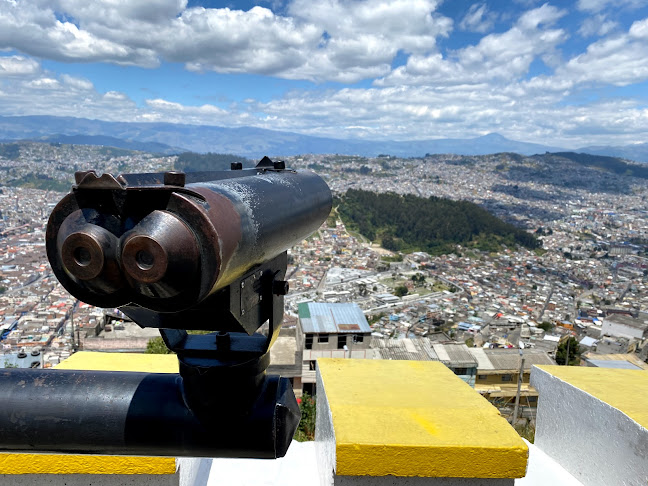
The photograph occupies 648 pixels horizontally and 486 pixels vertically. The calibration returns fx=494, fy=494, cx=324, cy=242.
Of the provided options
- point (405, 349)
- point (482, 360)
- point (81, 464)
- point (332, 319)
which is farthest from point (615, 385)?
point (332, 319)

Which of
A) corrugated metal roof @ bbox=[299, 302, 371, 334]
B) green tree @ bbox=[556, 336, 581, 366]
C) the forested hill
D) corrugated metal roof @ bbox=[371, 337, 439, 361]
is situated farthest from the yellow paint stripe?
the forested hill

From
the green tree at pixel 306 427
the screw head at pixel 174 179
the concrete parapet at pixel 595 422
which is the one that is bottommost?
the green tree at pixel 306 427

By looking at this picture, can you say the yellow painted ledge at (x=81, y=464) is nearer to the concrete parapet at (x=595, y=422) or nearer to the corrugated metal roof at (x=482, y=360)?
the concrete parapet at (x=595, y=422)

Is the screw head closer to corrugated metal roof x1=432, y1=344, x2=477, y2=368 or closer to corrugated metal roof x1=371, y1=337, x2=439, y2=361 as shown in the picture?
corrugated metal roof x1=432, y1=344, x2=477, y2=368

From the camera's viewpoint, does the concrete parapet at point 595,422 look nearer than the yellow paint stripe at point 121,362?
Yes

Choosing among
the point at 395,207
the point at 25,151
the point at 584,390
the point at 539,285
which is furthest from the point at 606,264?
the point at 25,151

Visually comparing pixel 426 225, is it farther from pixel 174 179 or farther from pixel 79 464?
pixel 174 179

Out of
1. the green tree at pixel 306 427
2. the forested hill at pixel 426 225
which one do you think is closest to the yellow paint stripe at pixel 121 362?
the green tree at pixel 306 427
